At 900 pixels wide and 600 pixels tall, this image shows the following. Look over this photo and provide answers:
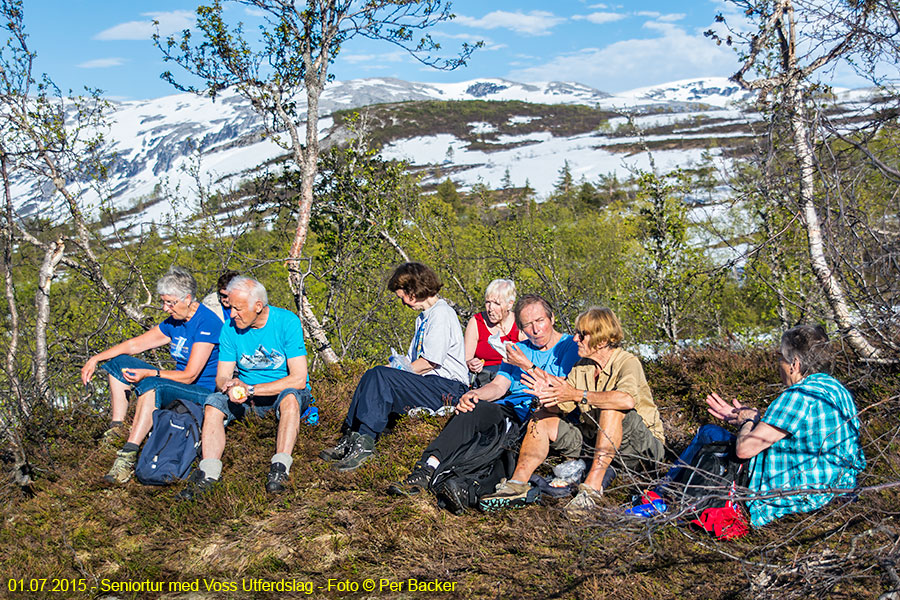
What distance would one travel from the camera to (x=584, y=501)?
389cm

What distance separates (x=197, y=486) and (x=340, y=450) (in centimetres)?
105

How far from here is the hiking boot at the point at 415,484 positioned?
431 centimetres

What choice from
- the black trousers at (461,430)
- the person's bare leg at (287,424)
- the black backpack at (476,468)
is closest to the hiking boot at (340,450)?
the person's bare leg at (287,424)

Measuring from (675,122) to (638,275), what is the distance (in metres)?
105

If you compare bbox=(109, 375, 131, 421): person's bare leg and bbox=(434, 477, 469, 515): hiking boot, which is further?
bbox=(109, 375, 131, 421): person's bare leg

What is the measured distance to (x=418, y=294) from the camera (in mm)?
5254

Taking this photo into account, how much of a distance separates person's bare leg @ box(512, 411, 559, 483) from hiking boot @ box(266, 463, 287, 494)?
1.66m

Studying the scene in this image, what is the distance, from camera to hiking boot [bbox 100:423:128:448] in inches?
228

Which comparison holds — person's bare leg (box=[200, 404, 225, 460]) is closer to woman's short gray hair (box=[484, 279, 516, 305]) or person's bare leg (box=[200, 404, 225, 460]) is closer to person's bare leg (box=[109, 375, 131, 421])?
person's bare leg (box=[109, 375, 131, 421])

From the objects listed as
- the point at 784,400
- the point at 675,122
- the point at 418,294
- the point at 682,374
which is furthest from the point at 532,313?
the point at 675,122

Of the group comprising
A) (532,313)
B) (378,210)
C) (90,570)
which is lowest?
(90,570)

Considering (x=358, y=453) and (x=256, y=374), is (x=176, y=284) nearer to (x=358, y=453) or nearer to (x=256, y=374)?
(x=256, y=374)

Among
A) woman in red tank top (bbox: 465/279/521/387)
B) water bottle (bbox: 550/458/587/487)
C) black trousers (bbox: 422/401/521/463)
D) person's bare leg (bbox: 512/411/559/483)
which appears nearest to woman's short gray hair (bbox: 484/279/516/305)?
woman in red tank top (bbox: 465/279/521/387)

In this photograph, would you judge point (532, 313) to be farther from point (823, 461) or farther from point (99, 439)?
point (99, 439)
